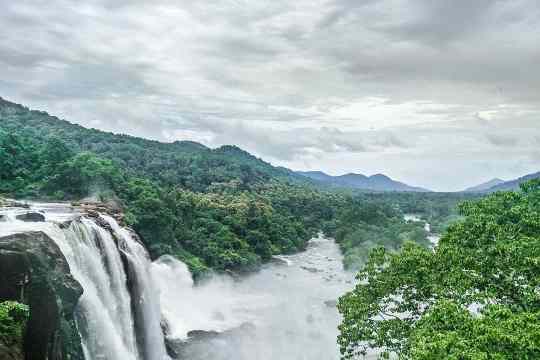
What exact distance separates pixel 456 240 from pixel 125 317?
16.6 meters

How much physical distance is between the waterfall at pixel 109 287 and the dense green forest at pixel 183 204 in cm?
1000

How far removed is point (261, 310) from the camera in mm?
39719

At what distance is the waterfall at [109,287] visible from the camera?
66.6 ft

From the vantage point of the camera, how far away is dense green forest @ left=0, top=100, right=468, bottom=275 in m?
38.4

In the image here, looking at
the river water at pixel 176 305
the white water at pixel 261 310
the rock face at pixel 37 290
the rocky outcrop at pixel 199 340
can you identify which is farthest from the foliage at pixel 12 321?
the white water at pixel 261 310

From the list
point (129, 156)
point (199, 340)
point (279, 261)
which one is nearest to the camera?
point (199, 340)

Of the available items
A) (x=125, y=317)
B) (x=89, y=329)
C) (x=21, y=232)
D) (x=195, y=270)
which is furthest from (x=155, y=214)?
(x=21, y=232)

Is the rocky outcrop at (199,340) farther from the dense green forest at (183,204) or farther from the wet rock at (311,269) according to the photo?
the wet rock at (311,269)

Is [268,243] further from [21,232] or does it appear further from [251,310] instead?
[21,232]

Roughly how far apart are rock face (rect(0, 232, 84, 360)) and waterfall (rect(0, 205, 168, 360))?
6.52ft

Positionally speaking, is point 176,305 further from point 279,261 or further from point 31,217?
point 279,261

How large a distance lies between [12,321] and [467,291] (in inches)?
536

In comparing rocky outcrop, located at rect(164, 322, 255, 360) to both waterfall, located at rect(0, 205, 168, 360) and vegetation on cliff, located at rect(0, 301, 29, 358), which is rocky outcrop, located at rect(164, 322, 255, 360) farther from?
vegetation on cliff, located at rect(0, 301, 29, 358)

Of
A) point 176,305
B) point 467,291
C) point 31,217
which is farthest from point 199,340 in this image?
point 467,291
